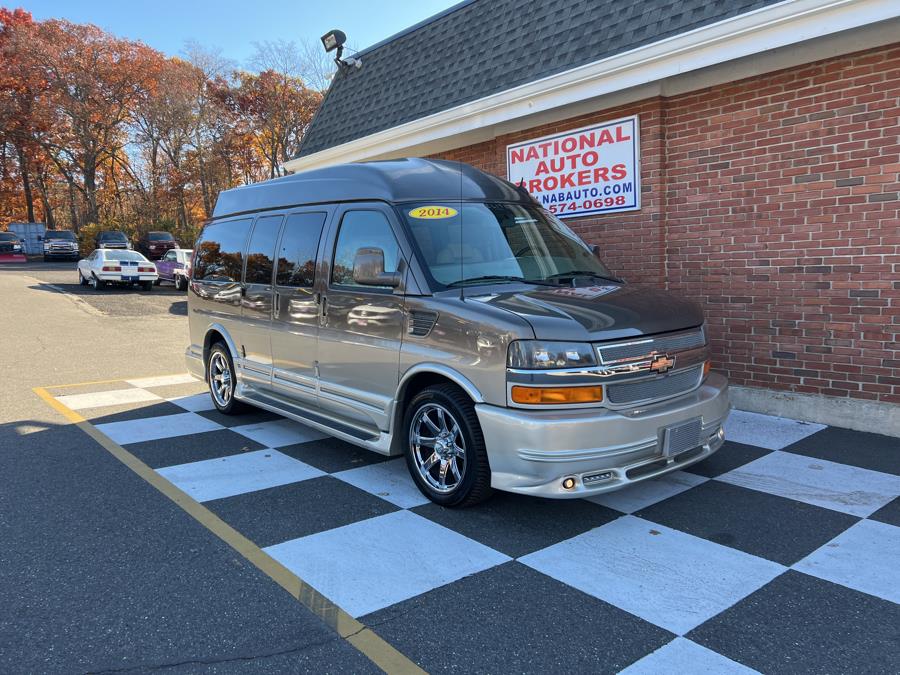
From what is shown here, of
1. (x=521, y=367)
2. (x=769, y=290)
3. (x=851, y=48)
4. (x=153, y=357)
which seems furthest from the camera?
(x=153, y=357)

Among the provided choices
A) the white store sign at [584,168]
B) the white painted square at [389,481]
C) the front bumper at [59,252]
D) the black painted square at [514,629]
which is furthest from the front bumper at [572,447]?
the front bumper at [59,252]

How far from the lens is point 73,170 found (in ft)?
139

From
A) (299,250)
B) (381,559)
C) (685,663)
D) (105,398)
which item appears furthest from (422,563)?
(105,398)

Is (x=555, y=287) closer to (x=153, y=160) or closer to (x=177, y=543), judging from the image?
(x=177, y=543)

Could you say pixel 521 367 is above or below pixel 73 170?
below

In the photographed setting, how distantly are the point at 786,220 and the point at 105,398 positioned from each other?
7513 mm

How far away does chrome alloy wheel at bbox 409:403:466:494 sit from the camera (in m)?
4.15

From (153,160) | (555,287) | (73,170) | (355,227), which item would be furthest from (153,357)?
(73,170)

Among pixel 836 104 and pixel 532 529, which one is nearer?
pixel 532 529

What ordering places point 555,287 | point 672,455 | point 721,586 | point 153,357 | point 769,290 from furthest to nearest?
point 153,357
point 769,290
point 555,287
point 672,455
point 721,586

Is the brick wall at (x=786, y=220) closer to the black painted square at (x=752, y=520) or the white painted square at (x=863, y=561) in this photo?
the black painted square at (x=752, y=520)

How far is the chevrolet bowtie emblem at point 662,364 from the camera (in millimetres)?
3935

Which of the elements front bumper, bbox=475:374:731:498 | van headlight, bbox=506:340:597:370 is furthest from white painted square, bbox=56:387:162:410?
van headlight, bbox=506:340:597:370

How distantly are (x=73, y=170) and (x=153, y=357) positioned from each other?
3894cm
